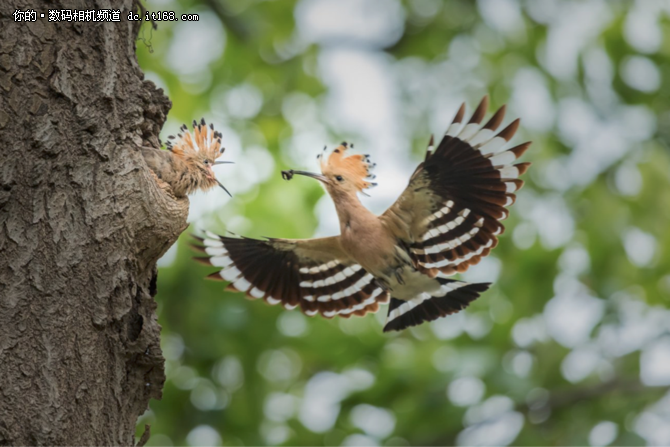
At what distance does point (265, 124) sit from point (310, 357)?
2.03m

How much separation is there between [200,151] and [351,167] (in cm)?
85

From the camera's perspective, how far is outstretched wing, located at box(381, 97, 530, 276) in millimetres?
3031

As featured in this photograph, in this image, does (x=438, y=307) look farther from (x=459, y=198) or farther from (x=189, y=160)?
(x=189, y=160)

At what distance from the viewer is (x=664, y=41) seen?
6359mm

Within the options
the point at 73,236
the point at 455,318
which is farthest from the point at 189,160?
the point at 455,318

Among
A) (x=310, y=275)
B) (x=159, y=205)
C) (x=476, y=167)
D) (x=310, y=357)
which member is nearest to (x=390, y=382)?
(x=310, y=357)

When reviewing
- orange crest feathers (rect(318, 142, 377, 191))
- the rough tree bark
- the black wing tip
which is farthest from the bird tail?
the rough tree bark

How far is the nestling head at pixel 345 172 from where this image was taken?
3424 mm

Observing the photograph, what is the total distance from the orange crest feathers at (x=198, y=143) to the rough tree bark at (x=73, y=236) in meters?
0.45

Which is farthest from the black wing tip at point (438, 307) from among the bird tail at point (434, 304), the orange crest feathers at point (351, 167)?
the orange crest feathers at point (351, 167)

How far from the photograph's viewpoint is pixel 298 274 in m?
3.78

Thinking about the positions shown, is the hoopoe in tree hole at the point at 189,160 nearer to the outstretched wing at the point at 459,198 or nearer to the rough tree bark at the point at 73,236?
the rough tree bark at the point at 73,236

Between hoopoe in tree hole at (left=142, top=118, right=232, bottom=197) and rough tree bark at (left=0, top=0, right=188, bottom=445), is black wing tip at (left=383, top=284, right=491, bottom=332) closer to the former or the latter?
hoopoe in tree hole at (left=142, top=118, right=232, bottom=197)

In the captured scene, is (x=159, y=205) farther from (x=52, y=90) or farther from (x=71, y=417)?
(x=71, y=417)
